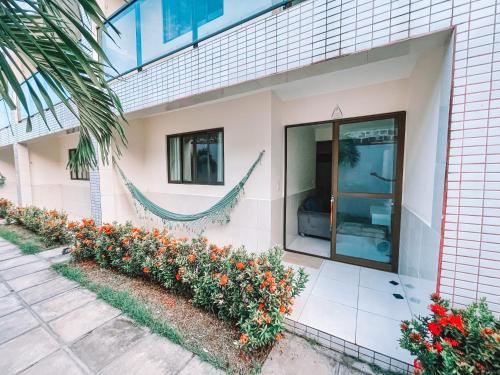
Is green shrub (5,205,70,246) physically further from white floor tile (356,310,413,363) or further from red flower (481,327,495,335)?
red flower (481,327,495,335)

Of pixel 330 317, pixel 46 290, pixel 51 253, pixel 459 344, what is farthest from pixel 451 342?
pixel 51 253

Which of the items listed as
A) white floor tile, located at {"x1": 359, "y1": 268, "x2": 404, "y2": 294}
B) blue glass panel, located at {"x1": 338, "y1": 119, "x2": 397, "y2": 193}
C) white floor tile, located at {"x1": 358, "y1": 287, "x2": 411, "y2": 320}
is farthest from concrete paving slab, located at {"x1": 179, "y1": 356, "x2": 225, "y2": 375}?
blue glass panel, located at {"x1": 338, "y1": 119, "x2": 397, "y2": 193}

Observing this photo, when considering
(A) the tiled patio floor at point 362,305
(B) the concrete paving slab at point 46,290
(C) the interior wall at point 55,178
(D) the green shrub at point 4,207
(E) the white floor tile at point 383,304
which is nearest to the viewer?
(A) the tiled patio floor at point 362,305

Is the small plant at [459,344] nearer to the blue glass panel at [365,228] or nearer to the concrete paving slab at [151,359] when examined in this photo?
the concrete paving slab at [151,359]

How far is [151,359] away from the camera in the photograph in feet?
4.71

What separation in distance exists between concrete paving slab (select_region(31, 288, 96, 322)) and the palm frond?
4.38 ft

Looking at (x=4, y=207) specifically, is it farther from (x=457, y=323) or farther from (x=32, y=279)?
(x=457, y=323)

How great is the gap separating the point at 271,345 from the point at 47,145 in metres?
7.91

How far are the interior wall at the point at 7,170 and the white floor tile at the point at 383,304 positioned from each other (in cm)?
1032

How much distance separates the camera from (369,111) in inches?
102

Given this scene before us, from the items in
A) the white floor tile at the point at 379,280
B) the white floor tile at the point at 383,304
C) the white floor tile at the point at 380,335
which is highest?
the white floor tile at the point at 380,335

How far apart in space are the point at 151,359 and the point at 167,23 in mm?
3309

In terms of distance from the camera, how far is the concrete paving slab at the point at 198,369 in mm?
1339

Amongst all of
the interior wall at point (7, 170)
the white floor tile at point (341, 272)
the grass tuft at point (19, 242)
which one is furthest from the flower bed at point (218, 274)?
the interior wall at point (7, 170)
